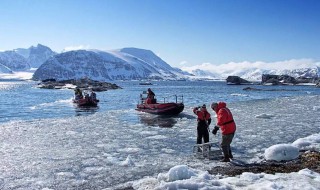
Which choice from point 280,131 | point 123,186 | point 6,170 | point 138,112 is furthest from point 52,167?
point 138,112

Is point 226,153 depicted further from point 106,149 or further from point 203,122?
point 106,149

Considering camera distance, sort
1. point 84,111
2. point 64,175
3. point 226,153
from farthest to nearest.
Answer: point 84,111, point 226,153, point 64,175

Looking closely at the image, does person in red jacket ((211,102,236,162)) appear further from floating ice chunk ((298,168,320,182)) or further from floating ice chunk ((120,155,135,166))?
floating ice chunk ((120,155,135,166))

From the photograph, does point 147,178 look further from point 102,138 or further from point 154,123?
point 154,123

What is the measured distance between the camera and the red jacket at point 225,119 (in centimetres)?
1348

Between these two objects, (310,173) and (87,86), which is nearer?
(310,173)

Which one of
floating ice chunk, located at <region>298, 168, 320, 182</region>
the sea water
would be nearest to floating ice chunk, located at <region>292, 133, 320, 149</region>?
the sea water

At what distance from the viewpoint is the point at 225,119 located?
44.4 feet

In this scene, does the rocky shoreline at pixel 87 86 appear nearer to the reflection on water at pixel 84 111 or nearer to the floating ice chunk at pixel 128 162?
the reflection on water at pixel 84 111

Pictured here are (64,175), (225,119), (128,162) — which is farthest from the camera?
(128,162)

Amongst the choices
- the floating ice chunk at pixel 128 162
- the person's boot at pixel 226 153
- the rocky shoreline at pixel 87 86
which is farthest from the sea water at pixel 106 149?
the rocky shoreline at pixel 87 86

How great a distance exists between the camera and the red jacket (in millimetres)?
13484

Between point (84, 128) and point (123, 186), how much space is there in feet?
45.3

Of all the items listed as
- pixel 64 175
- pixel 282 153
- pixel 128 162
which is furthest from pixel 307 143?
pixel 64 175
